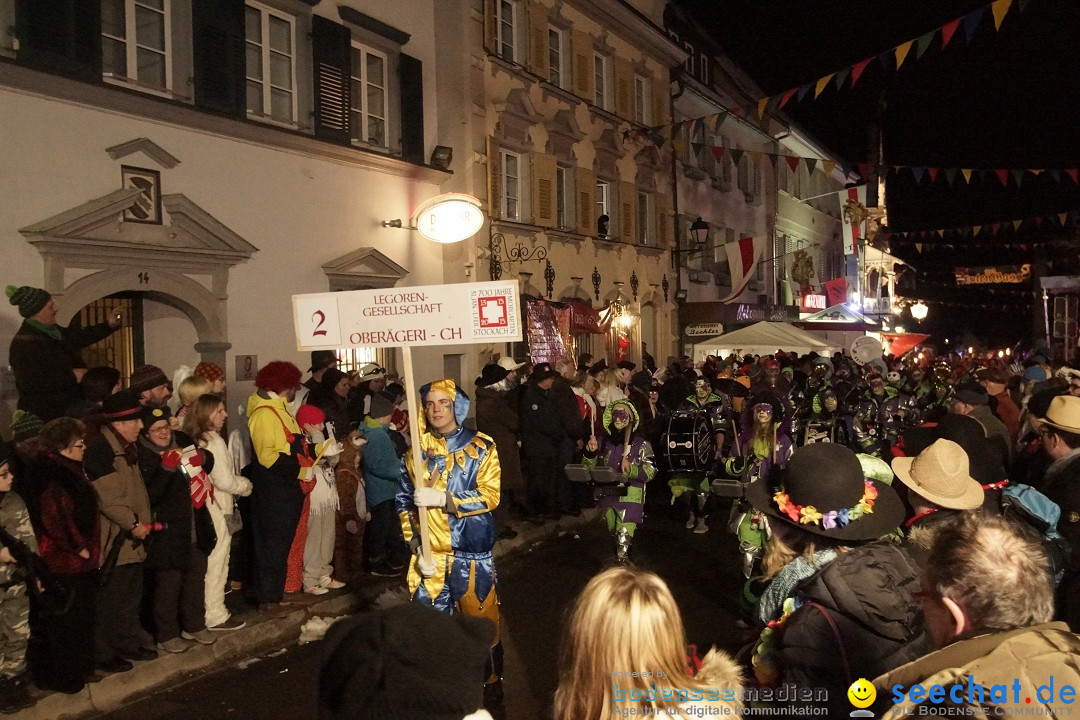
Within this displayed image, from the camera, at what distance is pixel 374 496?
7.40 meters

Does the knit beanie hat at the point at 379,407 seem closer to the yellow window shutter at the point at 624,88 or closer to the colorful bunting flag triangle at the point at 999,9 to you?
the colorful bunting flag triangle at the point at 999,9

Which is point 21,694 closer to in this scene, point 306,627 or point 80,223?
point 306,627

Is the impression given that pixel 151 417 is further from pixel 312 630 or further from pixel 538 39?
pixel 538 39

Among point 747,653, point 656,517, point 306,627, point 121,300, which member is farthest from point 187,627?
point 656,517

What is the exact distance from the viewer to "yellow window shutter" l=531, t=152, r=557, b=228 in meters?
16.2

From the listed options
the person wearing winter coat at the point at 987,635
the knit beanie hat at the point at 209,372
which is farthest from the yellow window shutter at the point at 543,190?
the person wearing winter coat at the point at 987,635

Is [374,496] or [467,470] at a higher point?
[467,470]

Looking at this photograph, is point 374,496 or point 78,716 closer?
point 78,716

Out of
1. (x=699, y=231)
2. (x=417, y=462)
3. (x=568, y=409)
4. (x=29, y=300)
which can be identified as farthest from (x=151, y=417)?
(x=699, y=231)

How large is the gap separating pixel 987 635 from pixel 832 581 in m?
0.69

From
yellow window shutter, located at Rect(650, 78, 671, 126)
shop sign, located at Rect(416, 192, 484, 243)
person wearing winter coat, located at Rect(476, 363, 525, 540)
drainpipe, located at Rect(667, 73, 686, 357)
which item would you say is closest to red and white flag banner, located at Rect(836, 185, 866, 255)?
drainpipe, located at Rect(667, 73, 686, 357)

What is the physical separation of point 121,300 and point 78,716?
20.6ft

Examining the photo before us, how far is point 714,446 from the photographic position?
30.8ft

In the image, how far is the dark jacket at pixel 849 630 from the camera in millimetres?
2404
